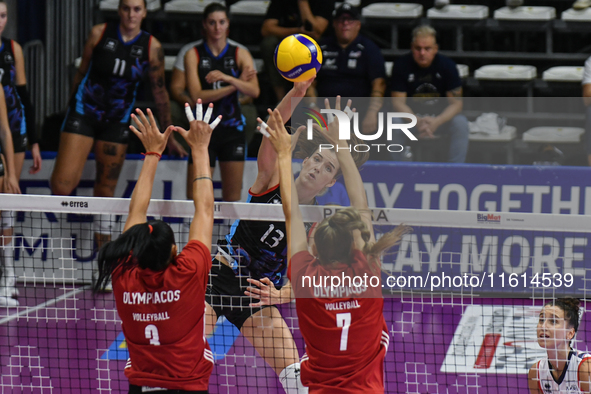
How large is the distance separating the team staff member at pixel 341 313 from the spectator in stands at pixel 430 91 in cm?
462

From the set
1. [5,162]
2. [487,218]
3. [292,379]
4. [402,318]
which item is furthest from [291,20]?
[292,379]

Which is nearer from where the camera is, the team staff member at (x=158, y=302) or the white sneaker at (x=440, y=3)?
the team staff member at (x=158, y=302)

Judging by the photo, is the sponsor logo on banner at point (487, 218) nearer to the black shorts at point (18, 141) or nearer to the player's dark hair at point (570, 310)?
the player's dark hair at point (570, 310)

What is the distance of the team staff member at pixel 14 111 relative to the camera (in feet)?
23.7

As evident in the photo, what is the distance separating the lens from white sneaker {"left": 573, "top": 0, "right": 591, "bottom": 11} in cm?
1043

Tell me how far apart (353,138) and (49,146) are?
524cm

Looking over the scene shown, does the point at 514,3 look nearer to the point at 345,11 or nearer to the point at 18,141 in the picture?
the point at 345,11

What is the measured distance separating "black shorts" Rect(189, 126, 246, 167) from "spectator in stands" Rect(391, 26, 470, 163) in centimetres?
186

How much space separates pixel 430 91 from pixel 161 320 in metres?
5.34

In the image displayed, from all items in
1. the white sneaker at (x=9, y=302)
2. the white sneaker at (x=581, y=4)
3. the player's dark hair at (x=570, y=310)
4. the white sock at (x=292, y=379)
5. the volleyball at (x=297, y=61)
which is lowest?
the white sneaker at (x=9, y=302)

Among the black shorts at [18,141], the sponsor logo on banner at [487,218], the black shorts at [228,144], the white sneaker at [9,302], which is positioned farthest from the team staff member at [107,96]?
the sponsor logo on banner at [487,218]

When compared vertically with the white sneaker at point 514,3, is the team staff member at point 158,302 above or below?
below

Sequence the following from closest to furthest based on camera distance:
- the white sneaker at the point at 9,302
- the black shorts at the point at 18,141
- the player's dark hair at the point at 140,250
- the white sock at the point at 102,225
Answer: the player's dark hair at the point at 140,250, the white sneaker at the point at 9,302, the black shorts at the point at 18,141, the white sock at the point at 102,225

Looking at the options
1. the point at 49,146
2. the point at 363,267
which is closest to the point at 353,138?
the point at 363,267
